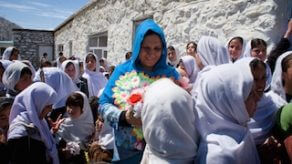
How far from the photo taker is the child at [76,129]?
2.96m

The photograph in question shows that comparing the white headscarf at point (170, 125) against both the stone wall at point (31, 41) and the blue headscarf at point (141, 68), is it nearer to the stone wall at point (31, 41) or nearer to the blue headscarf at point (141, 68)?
the blue headscarf at point (141, 68)

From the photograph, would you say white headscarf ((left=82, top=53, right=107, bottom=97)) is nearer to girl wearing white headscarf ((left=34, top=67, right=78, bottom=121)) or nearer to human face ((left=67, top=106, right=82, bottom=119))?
girl wearing white headscarf ((left=34, top=67, right=78, bottom=121))

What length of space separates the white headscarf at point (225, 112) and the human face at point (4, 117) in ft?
6.18

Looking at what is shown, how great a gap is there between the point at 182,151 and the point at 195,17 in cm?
389

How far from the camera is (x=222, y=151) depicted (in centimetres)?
119

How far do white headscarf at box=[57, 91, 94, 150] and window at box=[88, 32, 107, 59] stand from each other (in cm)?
658

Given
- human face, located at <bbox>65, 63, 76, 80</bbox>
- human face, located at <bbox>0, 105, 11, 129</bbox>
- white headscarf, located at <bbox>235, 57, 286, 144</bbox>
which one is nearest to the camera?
white headscarf, located at <bbox>235, 57, 286, 144</bbox>

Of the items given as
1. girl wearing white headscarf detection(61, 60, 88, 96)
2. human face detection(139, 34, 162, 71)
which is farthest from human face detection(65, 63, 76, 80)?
human face detection(139, 34, 162, 71)

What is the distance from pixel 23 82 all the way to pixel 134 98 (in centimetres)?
188

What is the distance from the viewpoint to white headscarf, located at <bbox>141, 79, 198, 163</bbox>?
3.89ft

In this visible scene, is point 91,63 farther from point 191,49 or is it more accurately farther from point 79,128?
point 79,128

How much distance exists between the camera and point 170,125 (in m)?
1.18

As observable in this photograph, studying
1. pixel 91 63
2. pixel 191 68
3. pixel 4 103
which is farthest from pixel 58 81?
pixel 191 68

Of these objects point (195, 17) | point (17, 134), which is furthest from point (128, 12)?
point (17, 134)
